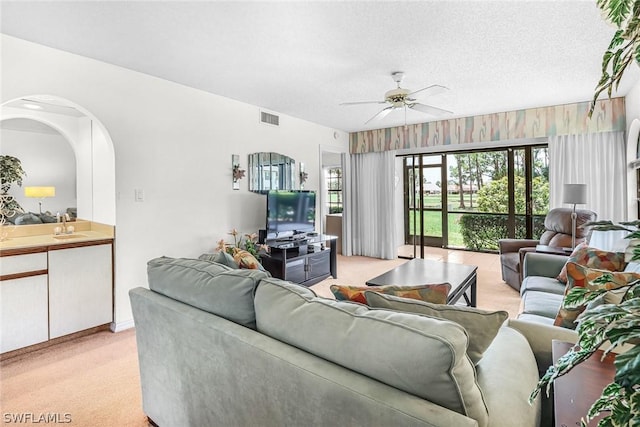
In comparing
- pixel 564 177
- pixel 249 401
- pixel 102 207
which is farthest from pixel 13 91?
pixel 564 177

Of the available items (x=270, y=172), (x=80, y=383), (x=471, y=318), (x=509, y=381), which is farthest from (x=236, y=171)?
(x=509, y=381)

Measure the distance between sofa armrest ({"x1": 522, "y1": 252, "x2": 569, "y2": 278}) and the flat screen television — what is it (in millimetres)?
2776

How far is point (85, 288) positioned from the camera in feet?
9.50

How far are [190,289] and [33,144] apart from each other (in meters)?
3.72

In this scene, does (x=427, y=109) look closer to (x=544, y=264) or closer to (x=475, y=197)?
(x=544, y=264)

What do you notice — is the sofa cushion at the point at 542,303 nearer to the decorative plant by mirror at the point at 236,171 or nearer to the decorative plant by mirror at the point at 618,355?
the decorative plant by mirror at the point at 618,355

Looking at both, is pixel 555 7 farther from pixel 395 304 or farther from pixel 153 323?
pixel 153 323

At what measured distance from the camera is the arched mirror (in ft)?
14.6

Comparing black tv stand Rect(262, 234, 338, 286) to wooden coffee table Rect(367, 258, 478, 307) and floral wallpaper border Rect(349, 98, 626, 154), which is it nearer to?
wooden coffee table Rect(367, 258, 478, 307)

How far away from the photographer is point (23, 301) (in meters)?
2.57

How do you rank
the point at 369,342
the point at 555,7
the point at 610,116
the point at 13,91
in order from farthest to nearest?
the point at 610,116 → the point at 13,91 → the point at 555,7 → the point at 369,342

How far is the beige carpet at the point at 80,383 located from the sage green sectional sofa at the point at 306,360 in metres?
0.45

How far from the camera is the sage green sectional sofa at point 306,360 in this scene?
0.85m

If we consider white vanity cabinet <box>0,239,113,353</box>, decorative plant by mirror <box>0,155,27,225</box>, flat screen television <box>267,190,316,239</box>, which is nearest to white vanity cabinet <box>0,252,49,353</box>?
white vanity cabinet <box>0,239,113,353</box>
